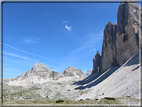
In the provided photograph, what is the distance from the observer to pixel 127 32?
216 ft

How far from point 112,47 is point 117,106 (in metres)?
76.8

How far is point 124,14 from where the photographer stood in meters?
72.7

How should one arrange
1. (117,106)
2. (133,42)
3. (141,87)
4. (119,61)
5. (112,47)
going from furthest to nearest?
1. (112,47)
2. (119,61)
3. (133,42)
4. (141,87)
5. (117,106)

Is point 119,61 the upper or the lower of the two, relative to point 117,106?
upper

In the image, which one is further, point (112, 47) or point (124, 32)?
point (112, 47)

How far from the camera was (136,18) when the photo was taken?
212 feet

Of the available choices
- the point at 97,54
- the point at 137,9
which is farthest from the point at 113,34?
the point at 97,54

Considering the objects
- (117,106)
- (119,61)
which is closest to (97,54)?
(119,61)

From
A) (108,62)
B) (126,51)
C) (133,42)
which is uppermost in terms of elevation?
(133,42)

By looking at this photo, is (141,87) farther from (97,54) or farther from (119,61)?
(97,54)

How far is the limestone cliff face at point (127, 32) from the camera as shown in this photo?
6178cm

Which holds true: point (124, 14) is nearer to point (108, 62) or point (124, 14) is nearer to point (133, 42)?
point (133, 42)

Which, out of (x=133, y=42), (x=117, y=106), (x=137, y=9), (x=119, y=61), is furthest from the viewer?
(x=119, y=61)

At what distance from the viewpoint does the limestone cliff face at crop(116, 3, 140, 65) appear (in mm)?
61781
